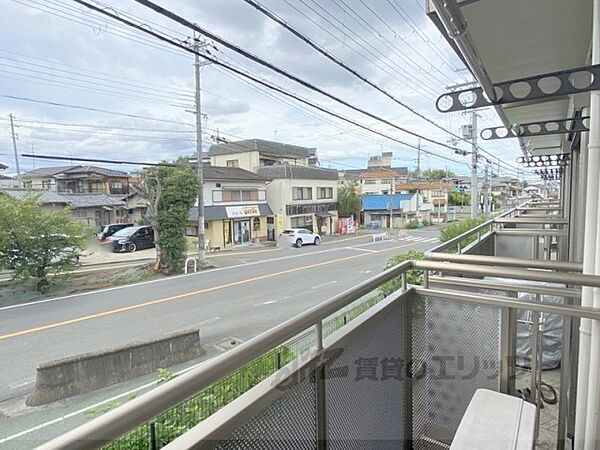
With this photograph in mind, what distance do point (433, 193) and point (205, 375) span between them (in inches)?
1094

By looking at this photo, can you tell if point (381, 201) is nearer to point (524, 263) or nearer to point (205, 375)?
point (524, 263)

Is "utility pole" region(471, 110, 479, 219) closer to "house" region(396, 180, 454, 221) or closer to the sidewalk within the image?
the sidewalk

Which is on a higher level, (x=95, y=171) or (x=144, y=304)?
(x=95, y=171)

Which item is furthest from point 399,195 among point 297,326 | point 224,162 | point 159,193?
point 297,326

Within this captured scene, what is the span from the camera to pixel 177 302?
5887 mm

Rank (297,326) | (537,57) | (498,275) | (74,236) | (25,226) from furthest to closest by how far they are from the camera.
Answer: (74,236)
(25,226)
(537,57)
(498,275)
(297,326)

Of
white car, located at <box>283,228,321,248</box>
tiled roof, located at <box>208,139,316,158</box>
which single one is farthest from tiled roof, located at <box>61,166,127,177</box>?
tiled roof, located at <box>208,139,316,158</box>

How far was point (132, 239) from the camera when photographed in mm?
11188

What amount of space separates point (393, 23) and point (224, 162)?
16.3m

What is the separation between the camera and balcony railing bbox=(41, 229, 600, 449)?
56 cm

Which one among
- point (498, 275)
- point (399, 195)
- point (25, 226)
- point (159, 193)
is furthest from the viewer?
point (399, 195)

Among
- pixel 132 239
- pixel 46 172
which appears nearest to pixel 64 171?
pixel 46 172

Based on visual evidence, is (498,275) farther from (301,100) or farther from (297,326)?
(301,100)

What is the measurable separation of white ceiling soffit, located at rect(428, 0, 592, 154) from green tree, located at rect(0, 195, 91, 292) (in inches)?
247
